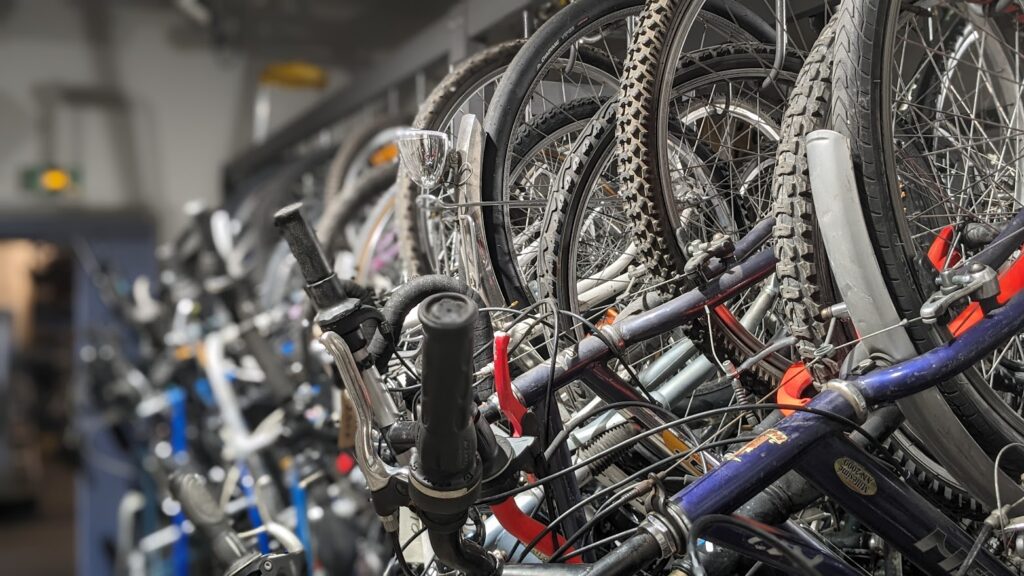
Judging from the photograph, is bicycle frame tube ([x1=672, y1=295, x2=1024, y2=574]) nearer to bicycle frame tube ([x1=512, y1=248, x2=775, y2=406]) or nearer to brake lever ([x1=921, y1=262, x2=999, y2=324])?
brake lever ([x1=921, y1=262, x2=999, y2=324])

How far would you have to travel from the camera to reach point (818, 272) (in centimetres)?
116

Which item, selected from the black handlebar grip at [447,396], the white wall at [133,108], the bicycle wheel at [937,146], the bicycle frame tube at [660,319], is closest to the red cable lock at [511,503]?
the bicycle frame tube at [660,319]

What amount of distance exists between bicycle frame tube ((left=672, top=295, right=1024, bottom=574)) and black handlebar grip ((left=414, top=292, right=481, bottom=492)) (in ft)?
0.87

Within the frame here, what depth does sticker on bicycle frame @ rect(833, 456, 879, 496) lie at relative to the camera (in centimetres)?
108

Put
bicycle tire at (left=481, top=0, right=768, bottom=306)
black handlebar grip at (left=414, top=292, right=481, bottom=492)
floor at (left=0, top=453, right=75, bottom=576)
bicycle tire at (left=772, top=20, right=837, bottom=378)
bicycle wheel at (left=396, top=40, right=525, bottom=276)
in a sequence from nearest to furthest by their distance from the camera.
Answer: black handlebar grip at (left=414, top=292, right=481, bottom=492) → bicycle tire at (left=772, top=20, right=837, bottom=378) → bicycle tire at (left=481, top=0, right=768, bottom=306) → bicycle wheel at (left=396, top=40, right=525, bottom=276) → floor at (left=0, top=453, right=75, bottom=576)

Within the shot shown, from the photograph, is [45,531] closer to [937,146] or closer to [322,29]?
[322,29]

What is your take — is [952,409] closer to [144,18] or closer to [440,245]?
[440,245]

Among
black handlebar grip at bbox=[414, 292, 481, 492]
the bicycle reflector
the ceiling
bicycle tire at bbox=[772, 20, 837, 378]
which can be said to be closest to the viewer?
black handlebar grip at bbox=[414, 292, 481, 492]

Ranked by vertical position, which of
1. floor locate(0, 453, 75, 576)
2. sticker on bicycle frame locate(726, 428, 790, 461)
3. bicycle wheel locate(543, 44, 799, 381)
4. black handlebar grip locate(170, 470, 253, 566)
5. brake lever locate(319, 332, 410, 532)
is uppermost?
bicycle wheel locate(543, 44, 799, 381)

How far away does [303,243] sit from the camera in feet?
3.44

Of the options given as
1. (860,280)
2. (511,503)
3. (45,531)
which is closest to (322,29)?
(511,503)

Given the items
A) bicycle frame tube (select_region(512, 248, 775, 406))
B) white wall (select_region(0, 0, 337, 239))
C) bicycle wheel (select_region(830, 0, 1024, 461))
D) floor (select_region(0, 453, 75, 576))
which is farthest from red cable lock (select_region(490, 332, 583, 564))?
floor (select_region(0, 453, 75, 576))

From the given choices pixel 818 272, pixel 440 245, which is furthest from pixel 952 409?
pixel 440 245

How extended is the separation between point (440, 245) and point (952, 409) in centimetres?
96
